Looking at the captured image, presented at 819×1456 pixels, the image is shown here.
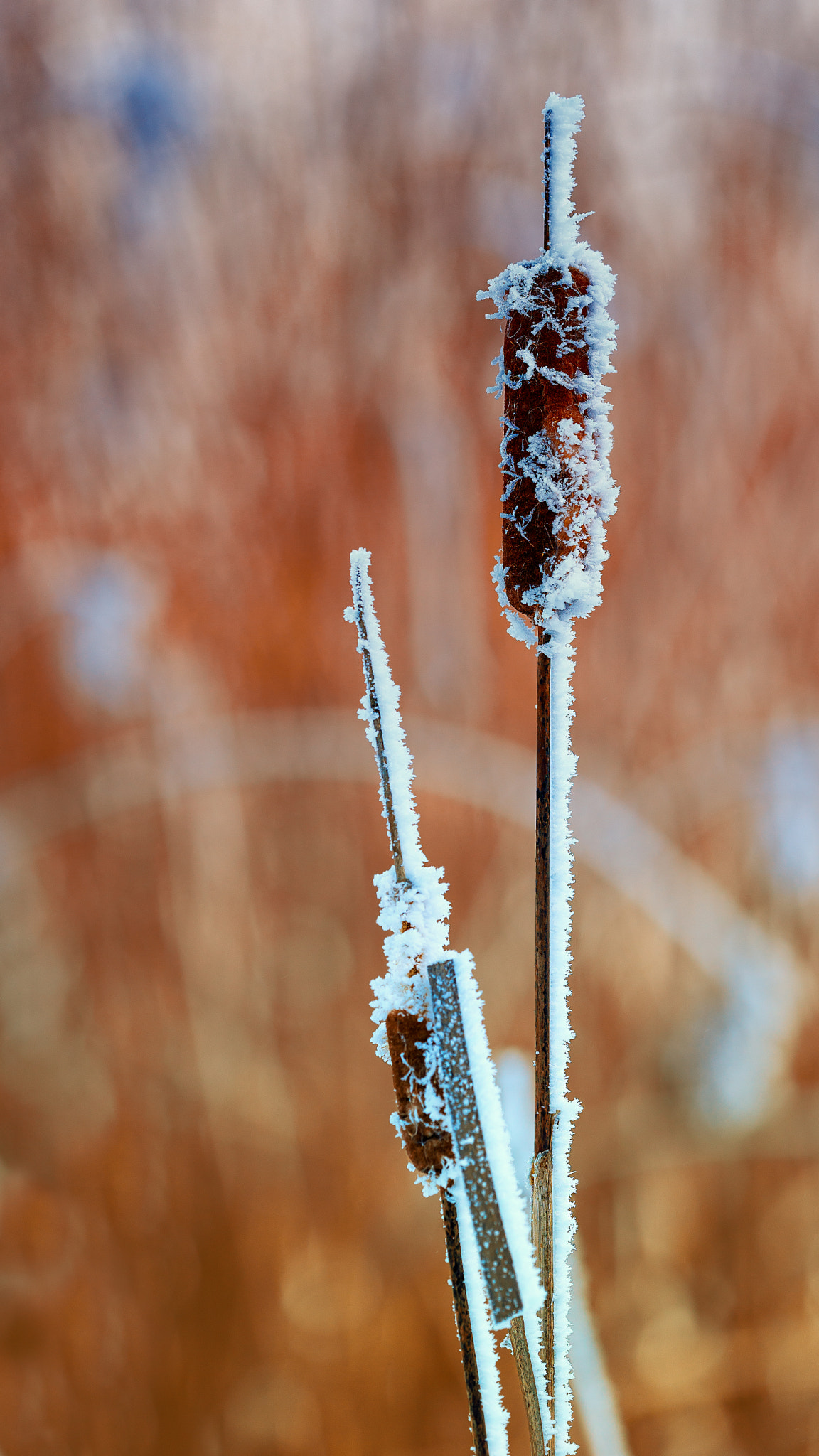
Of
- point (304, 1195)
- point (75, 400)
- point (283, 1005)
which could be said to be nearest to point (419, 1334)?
point (304, 1195)

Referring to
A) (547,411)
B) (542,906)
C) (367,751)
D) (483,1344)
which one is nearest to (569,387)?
(547,411)

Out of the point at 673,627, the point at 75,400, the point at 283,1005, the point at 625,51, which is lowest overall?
the point at 283,1005

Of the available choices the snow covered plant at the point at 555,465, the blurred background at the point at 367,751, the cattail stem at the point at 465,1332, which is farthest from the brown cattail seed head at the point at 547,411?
the blurred background at the point at 367,751

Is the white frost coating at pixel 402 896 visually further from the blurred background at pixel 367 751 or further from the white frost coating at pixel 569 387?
the blurred background at pixel 367 751

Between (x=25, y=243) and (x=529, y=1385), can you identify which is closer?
(x=529, y=1385)

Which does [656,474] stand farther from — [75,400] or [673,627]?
[75,400]
